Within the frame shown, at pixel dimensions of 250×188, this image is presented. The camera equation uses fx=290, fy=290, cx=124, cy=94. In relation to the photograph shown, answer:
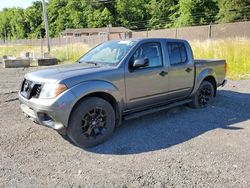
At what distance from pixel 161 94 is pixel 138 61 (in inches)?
41.4

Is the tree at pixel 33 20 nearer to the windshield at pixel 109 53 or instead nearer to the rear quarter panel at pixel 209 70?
the rear quarter panel at pixel 209 70

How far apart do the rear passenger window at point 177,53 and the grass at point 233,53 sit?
18.2 feet

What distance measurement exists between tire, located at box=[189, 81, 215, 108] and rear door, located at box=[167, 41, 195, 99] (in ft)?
1.29

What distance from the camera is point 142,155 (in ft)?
14.7

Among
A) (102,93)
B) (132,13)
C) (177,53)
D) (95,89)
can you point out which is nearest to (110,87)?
(102,93)

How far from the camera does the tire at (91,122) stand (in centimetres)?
460

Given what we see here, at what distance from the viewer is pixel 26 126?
5793 mm

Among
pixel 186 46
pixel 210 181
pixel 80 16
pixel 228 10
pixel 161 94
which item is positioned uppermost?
pixel 80 16

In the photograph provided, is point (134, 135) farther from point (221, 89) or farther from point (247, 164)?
point (221, 89)

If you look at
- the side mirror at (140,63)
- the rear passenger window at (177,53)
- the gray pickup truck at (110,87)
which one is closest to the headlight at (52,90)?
the gray pickup truck at (110,87)

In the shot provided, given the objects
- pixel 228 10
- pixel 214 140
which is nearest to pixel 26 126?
pixel 214 140

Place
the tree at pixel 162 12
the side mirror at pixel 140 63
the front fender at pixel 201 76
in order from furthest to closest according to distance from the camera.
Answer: the tree at pixel 162 12 < the front fender at pixel 201 76 < the side mirror at pixel 140 63

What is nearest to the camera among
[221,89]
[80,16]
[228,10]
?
[221,89]

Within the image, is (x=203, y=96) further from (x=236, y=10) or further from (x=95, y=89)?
(x=236, y=10)
